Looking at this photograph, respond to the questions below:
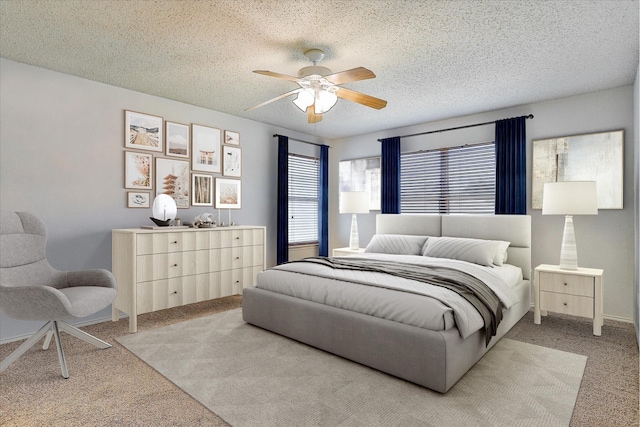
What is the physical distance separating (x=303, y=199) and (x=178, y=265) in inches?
110

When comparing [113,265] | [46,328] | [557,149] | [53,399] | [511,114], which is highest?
[511,114]

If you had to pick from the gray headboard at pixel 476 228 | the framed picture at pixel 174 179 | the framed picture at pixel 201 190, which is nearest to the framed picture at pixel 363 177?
the gray headboard at pixel 476 228

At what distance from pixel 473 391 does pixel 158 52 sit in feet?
11.9

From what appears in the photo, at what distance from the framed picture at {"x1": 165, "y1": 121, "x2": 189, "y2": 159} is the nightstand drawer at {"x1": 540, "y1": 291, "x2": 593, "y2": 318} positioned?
4.51 metres

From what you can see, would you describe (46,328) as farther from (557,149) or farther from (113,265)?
(557,149)

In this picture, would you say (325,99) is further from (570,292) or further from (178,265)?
(570,292)

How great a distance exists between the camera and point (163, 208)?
3.95 metres

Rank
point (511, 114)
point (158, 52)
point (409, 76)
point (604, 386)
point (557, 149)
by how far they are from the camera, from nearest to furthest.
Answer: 1. point (604, 386)
2. point (158, 52)
3. point (409, 76)
4. point (557, 149)
5. point (511, 114)

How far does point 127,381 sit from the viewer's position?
237cm

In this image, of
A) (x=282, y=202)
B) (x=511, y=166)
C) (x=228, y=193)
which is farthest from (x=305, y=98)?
(x=511, y=166)

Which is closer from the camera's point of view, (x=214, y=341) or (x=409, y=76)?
(x=214, y=341)

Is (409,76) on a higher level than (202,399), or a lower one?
higher

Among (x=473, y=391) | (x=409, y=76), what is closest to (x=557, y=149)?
(x=409, y=76)

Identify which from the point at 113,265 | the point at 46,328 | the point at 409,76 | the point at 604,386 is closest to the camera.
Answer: the point at 604,386
